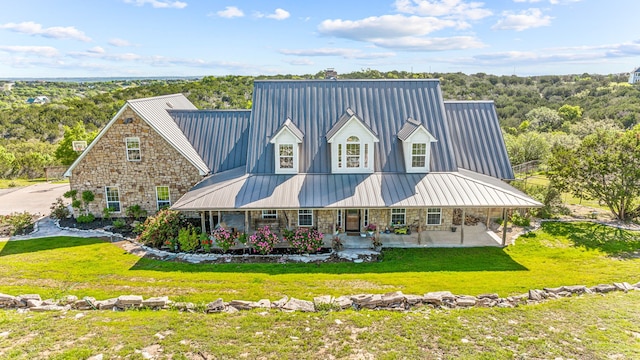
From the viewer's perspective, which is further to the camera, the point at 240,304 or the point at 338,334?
the point at 240,304

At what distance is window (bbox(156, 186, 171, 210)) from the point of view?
19.0m

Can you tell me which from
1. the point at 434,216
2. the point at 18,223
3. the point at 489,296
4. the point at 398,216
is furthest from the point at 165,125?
the point at 489,296

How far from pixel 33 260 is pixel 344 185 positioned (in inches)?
505

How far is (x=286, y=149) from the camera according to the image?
17.3m

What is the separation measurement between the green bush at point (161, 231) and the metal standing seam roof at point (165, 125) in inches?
113

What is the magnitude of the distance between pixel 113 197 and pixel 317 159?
10.9 metres

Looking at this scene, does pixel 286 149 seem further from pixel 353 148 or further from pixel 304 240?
pixel 304 240

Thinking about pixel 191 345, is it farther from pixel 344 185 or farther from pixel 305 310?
pixel 344 185

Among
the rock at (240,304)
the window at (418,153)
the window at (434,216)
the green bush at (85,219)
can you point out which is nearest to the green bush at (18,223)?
the green bush at (85,219)

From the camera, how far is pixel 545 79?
96375 mm

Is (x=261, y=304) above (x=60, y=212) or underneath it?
underneath

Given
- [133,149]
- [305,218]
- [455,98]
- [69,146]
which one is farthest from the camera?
[455,98]

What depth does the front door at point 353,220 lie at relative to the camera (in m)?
17.5

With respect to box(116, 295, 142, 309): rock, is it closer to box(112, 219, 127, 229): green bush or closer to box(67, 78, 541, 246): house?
box(67, 78, 541, 246): house
